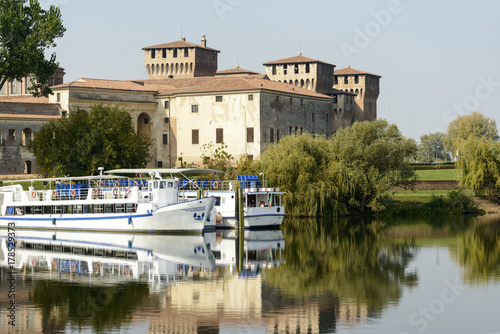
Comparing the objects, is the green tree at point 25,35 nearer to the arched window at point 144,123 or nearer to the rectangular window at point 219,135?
the rectangular window at point 219,135

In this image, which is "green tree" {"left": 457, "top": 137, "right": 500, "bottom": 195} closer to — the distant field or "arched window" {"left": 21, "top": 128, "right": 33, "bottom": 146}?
the distant field

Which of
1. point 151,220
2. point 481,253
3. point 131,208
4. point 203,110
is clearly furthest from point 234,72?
point 481,253

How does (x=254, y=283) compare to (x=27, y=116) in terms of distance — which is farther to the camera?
(x=27, y=116)

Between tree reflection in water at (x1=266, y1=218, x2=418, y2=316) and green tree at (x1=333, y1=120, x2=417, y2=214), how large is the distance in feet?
30.9

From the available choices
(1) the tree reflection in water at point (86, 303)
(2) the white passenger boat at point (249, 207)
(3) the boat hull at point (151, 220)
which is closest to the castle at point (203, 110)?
(2) the white passenger boat at point (249, 207)

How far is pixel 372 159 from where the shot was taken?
57.0 meters

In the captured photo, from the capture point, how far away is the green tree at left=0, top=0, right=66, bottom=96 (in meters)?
44.7

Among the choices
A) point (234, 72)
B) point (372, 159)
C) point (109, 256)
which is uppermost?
point (234, 72)

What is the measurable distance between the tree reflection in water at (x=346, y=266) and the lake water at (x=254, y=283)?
58 millimetres

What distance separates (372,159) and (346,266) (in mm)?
28422

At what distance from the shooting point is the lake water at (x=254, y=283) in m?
19.4

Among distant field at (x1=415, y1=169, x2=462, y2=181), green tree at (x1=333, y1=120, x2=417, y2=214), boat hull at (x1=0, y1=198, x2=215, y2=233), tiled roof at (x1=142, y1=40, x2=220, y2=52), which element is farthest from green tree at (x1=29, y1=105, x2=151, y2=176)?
tiled roof at (x1=142, y1=40, x2=220, y2=52)

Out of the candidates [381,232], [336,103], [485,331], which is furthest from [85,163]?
[336,103]

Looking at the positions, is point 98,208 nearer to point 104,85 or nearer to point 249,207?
point 249,207
